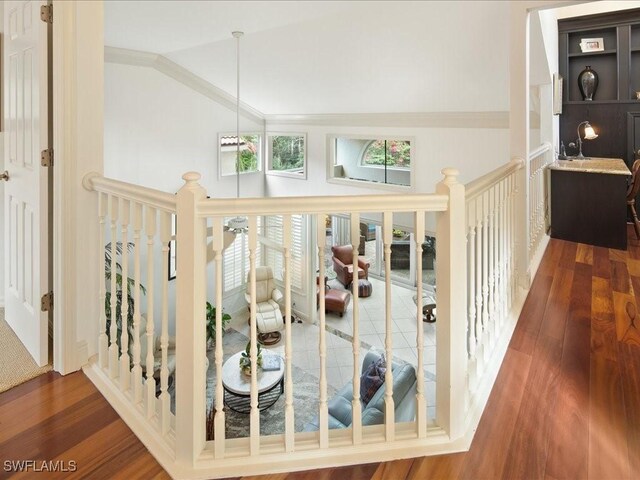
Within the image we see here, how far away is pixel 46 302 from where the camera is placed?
209 centimetres

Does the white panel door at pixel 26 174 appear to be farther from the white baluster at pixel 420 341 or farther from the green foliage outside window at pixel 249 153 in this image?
the green foliage outside window at pixel 249 153

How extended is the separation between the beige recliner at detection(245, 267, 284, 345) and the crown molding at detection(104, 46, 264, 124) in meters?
2.85

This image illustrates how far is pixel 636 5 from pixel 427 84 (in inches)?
101

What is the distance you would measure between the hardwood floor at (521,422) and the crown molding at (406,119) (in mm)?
3217

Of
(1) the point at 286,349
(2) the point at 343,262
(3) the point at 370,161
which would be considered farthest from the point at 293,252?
(1) the point at 286,349

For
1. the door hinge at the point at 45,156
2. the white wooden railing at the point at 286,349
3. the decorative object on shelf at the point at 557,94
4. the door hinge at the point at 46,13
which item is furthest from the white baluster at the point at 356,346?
the decorative object on shelf at the point at 557,94

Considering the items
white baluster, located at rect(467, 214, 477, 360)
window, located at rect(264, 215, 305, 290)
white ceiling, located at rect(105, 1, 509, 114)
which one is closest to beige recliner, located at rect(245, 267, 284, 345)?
window, located at rect(264, 215, 305, 290)

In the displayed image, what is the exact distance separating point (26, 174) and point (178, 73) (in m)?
4.48

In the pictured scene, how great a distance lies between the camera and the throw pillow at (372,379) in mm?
4125

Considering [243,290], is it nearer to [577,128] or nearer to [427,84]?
[427,84]

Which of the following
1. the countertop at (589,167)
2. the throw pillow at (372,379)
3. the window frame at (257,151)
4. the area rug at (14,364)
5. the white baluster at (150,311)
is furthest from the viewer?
the window frame at (257,151)

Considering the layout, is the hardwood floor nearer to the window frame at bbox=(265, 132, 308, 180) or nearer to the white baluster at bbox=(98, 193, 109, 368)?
the white baluster at bbox=(98, 193, 109, 368)

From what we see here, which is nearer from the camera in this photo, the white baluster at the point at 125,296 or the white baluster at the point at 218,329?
the white baluster at the point at 218,329

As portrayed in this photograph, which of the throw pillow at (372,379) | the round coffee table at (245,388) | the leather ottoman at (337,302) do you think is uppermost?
the leather ottoman at (337,302)
